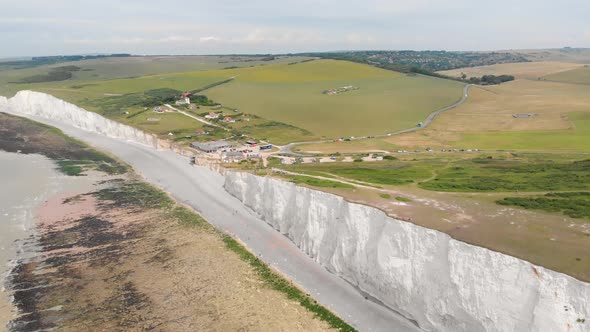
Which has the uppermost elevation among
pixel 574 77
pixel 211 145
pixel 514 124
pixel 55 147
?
pixel 574 77

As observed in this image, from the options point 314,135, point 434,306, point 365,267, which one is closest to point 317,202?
point 365,267

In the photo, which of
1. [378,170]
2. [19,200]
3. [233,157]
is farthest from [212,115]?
[378,170]

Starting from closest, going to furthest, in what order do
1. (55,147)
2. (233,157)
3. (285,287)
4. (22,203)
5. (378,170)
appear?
(285,287)
(22,203)
(378,170)
(233,157)
(55,147)

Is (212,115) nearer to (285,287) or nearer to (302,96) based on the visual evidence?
(302,96)

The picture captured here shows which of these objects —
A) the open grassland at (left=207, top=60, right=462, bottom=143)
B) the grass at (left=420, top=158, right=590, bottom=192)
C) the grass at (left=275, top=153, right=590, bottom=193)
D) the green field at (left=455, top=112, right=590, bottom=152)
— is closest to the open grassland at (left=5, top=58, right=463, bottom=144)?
the open grassland at (left=207, top=60, right=462, bottom=143)

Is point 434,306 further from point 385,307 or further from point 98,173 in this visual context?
point 98,173
